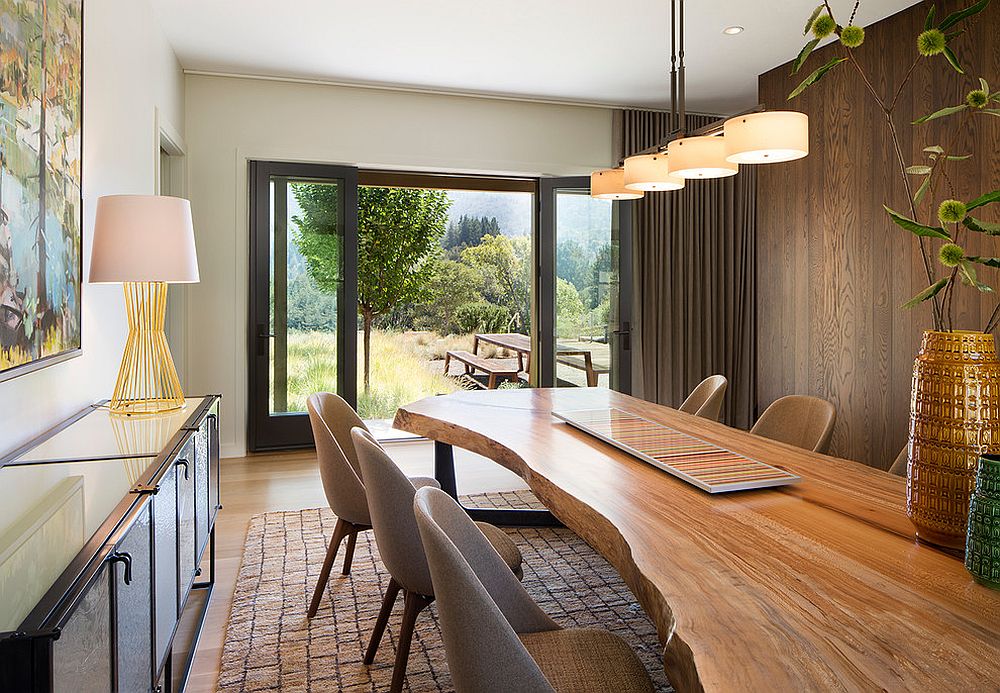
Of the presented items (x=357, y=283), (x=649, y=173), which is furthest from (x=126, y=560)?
(x=357, y=283)

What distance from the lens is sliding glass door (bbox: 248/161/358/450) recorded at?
205 inches

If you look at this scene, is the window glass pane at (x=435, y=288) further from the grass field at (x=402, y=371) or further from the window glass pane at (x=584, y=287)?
the window glass pane at (x=584, y=287)

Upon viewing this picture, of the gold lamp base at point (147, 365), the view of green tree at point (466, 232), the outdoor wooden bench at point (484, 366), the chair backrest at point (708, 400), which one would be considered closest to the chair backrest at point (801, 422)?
the chair backrest at point (708, 400)

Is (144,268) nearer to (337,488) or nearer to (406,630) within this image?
(337,488)

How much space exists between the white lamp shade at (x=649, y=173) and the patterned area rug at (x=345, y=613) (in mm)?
1570

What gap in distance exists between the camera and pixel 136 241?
244cm

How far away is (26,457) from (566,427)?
1.67m

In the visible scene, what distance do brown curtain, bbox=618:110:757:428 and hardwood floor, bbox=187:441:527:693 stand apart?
6.14ft

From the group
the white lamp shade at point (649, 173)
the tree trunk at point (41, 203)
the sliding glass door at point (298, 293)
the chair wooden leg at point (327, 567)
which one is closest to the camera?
the tree trunk at point (41, 203)

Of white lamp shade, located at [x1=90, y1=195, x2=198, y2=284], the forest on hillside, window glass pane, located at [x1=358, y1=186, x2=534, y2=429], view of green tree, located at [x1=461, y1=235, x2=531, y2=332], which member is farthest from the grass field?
white lamp shade, located at [x1=90, y1=195, x2=198, y2=284]

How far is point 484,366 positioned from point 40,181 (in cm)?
615

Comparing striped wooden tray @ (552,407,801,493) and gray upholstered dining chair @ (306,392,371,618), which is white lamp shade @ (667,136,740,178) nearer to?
striped wooden tray @ (552,407,801,493)

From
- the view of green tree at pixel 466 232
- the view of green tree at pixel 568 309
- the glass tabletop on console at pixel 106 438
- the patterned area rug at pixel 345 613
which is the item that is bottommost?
the patterned area rug at pixel 345 613

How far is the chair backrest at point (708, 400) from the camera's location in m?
3.38
